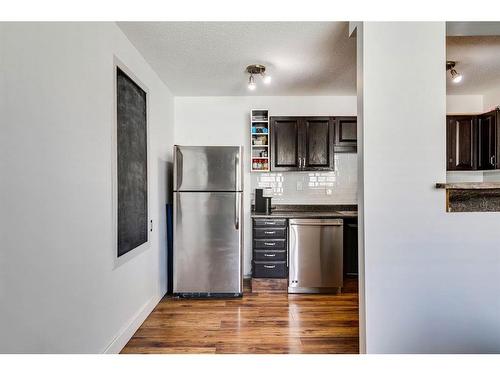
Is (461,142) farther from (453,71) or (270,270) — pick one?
(270,270)

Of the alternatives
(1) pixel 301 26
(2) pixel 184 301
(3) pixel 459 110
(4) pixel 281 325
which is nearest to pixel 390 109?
(1) pixel 301 26

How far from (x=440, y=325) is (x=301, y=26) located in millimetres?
2242

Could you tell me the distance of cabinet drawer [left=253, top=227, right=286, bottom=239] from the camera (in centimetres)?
347

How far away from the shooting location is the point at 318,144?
3.79 metres

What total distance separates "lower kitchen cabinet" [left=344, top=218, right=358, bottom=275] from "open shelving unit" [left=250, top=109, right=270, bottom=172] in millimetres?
1353

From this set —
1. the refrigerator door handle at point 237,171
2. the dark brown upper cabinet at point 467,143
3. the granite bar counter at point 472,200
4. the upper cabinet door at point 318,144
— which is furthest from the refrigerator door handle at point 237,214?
the dark brown upper cabinet at point 467,143

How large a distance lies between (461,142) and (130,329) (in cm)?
422

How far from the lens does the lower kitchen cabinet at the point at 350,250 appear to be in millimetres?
3893

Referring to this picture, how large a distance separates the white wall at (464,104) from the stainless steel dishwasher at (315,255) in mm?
2339

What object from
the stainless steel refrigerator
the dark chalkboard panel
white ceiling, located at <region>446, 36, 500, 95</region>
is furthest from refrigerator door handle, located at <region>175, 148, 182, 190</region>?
white ceiling, located at <region>446, 36, 500, 95</region>

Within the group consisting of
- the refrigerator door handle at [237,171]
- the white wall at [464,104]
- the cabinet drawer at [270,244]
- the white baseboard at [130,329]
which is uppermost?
the white wall at [464,104]

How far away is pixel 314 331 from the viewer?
2.49m

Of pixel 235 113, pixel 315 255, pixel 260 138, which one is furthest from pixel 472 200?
pixel 235 113

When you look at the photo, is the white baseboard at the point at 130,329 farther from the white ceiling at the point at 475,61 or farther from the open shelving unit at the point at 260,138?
the white ceiling at the point at 475,61
